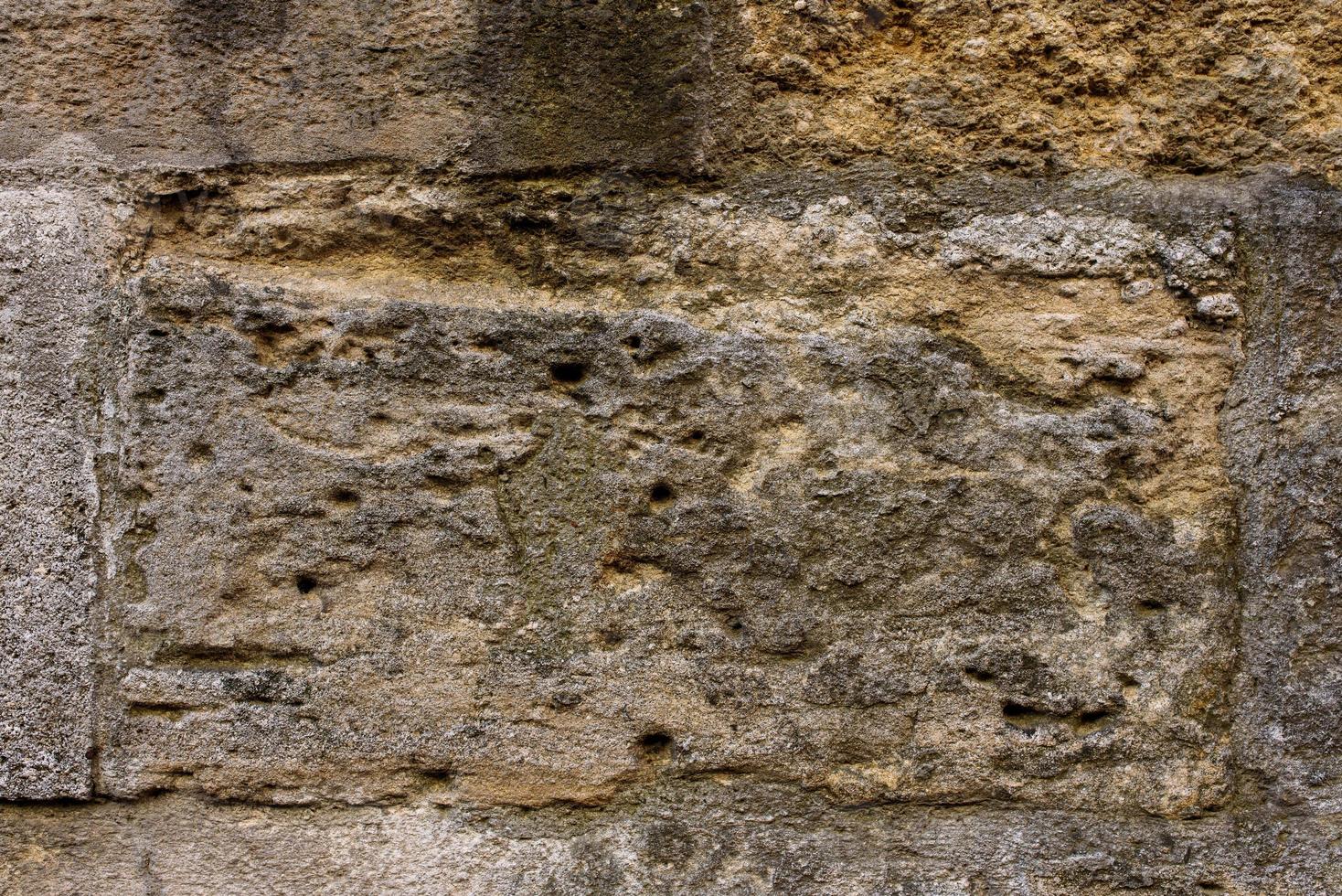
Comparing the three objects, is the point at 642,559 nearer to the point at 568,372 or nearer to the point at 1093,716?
the point at 568,372

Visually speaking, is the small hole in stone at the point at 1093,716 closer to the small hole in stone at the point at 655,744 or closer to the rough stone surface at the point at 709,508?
the rough stone surface at the point at 709,508

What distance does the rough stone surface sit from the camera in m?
1.29

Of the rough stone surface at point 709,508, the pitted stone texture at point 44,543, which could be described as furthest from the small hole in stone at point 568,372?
the pitted stone texture at point 44,543

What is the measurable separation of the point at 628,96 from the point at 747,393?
1.25ft

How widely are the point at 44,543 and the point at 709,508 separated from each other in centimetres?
78

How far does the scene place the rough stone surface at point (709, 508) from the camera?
1.29 meters

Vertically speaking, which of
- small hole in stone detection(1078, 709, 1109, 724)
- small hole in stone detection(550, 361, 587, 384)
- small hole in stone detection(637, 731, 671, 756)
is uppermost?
small hole in stone detection(550, 361, 587, 384)

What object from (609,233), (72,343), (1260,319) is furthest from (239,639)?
(1260,319)

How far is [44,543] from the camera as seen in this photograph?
1.29m

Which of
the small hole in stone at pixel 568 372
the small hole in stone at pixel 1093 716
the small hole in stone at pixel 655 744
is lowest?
the small hole in stone at pixel 655 744

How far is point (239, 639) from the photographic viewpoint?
51.1 inches

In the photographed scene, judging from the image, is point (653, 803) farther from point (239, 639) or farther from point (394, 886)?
point (239, 639)

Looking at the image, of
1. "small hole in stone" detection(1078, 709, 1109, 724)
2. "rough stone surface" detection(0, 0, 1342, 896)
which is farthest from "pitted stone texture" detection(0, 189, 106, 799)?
"small hole in stone" detection(1078, 709, 1109, 724)

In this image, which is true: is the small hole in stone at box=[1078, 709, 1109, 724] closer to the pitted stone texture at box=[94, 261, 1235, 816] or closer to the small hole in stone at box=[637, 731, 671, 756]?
the pitted stone texture at box=[94, 261, 1235, 816]
